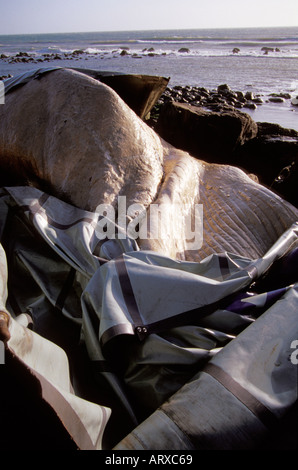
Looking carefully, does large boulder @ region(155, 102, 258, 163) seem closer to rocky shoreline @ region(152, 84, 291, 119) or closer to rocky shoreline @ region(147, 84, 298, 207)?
rocky shoreline @ region(147, 84, 298, 207)

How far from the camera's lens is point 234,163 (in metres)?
5.39

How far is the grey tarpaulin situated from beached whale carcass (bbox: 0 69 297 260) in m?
0.58

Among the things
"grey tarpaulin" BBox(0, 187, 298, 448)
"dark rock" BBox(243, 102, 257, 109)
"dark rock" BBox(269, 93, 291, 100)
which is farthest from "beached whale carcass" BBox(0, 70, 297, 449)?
"dark rock" BBox(269, 93, 291, 100)

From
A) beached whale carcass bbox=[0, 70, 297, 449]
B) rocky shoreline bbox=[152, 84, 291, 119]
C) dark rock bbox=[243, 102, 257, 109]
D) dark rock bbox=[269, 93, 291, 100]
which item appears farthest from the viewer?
dark rock bbox=[269, 93, 291, 100]

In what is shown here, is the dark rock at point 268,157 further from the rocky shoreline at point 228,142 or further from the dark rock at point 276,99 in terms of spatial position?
the dark rock at point 276,99

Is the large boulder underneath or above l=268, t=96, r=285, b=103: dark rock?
underneath

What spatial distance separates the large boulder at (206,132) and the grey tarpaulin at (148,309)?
2.98 m

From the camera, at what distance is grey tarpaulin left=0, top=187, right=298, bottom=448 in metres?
1.70

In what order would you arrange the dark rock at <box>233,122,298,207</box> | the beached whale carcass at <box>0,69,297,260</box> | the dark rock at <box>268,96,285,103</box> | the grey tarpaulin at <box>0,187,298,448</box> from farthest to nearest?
the dark rock at <box>268,96,285,103</box> < the dark rock at <box>233,122,298,207</box> < the beached whale carcass at <box>0,69,297,260</box> < the grey tarpaulin at <box>0,187,298,448</box>

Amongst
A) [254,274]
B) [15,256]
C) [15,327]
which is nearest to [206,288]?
[254,274]

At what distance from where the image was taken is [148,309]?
1.96m

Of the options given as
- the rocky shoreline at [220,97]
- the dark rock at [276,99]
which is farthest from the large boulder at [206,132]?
the dark rock at [276,99]

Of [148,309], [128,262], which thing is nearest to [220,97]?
[128,262]
